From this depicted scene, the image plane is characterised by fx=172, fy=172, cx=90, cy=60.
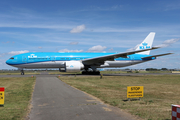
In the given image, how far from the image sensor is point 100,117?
22.6 feet

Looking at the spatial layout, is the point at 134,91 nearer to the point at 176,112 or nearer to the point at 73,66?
the point at 176,112

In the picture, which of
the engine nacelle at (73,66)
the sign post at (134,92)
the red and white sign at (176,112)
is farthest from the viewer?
the engine nacelle at (73,66)

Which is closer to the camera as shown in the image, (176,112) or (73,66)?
(176,112)

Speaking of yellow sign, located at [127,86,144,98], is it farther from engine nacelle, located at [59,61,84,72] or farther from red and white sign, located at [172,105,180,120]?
engine nacelle, located at [59,61,84,72]

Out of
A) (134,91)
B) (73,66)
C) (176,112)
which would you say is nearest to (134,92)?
(134,91)

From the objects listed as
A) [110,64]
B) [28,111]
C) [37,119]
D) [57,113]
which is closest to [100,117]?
[57,113]

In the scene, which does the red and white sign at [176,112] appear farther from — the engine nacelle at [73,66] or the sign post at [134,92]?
the engine nacelle at [73,66]

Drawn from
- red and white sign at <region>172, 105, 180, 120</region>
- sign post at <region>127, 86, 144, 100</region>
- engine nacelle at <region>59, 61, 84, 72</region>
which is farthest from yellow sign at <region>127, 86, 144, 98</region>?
engine nacelle at <region>59, 61, 84, 72</region>

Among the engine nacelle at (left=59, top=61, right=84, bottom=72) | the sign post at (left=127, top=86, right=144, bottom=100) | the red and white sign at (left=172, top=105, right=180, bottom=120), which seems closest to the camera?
the red and white sign at (left=172, top=105, right=180, bottom=120)

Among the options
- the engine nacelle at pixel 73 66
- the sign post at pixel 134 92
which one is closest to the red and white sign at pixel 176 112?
the sign post at pixel 134 92

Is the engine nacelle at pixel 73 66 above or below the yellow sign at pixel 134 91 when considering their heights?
above

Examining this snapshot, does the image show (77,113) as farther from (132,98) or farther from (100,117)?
(132,98)

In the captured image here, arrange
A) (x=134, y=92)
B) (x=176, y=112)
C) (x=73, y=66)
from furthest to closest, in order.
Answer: (x=73, y=66)
(x=134, y=92)
(x=176, y=112)

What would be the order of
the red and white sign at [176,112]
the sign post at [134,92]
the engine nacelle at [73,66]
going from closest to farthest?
the red and white sign at [176,112]
the sign post at [134,92]
the engine nacelle at [73,66]
